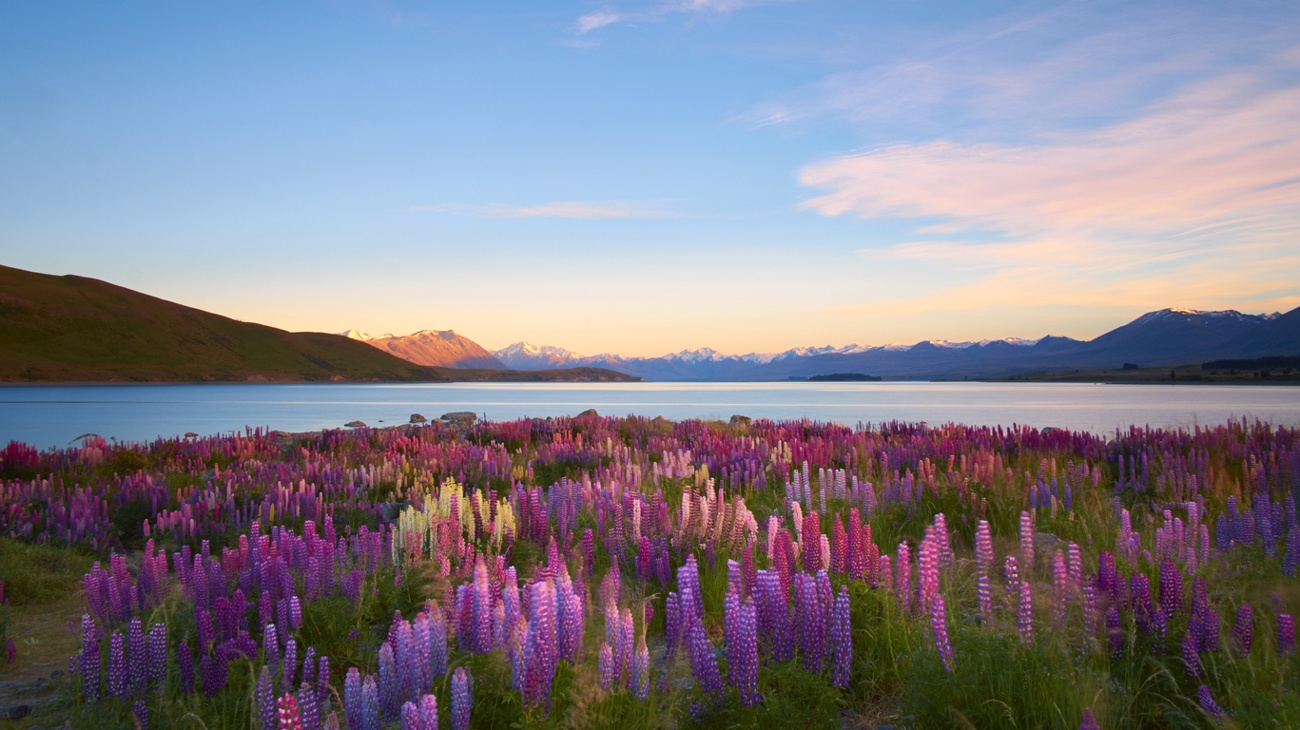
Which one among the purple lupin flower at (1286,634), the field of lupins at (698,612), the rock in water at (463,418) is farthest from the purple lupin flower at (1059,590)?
the rock in water at (463,418)

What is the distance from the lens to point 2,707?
4344 mm

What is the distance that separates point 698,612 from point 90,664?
3.23 meters

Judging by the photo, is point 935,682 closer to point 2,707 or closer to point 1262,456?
point 2,707

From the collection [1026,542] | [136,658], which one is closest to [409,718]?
[136,658]

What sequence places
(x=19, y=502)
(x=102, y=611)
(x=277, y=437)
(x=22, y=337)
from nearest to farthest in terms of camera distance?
(x=102, y=611) < (x=19, y=502) < (x=277, y=437) < (x=22, y=337)

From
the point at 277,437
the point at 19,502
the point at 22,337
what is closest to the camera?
the point at 19,502

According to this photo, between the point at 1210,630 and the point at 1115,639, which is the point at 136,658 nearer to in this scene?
the point at 1115,639

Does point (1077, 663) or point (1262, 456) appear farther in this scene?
point (1262, 456)

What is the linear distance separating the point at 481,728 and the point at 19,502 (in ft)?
29.4

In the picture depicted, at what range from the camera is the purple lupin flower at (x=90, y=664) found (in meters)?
3.95

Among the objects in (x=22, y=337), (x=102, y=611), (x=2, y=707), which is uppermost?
(x=22, y=337)

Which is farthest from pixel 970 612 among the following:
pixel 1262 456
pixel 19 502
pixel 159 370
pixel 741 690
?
pixel 159 370

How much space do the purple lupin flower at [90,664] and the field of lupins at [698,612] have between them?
0.05 ft

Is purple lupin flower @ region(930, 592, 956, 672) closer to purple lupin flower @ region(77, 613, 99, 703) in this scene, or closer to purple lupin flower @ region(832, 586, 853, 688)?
purple lupin flower @ region(832, 586, 853, 688)
